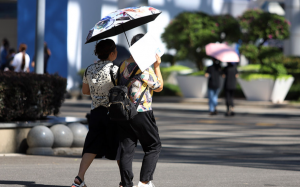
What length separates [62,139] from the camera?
28.2 ft

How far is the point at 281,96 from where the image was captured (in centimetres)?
2034

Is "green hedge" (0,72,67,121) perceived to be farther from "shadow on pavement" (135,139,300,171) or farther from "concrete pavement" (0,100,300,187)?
"shadow on pavement" (135,139,300,171)

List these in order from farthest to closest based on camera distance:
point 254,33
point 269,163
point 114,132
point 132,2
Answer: point 254,33 → point 132,2 → point 269,163 → point 114,132

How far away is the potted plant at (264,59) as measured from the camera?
20328mm

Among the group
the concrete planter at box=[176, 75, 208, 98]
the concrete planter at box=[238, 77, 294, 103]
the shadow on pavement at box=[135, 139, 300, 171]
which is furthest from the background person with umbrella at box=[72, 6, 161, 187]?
the concrete planter at box=[176, 75, 208, 98]

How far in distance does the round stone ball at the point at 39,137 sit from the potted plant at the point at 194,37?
1433 cm

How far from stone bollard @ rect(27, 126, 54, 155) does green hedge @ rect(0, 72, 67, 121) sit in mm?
452

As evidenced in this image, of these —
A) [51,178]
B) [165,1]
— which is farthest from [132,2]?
[165,1]

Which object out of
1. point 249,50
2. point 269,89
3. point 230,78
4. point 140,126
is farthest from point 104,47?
point 249,50

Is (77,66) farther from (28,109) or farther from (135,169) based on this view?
(135,169)

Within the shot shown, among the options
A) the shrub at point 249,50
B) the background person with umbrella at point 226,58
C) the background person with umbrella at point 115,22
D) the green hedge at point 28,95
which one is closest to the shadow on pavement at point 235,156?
the green hedge at point 28,95

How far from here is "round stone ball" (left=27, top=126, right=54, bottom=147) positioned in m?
8.32

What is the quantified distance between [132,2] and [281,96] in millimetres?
7710

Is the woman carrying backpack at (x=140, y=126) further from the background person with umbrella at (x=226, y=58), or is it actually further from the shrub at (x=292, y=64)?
the shrub at (x=292, y=64)
